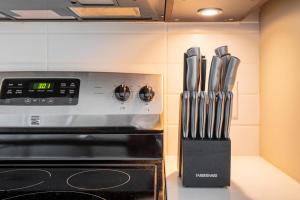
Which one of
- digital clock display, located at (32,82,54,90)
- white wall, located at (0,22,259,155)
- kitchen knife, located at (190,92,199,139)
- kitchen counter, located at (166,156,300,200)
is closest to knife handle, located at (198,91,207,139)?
kitchen knife, located at (190,92,199,139)

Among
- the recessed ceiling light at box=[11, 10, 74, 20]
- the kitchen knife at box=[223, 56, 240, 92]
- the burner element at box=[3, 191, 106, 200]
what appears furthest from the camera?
the recessed ceiling light at box=[11, 10, 74, 20]

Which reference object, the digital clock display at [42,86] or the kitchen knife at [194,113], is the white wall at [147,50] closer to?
the digital clock display at [42,86]

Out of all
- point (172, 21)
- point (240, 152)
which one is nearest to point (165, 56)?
point (172, 21)

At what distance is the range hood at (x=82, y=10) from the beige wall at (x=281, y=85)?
32cm

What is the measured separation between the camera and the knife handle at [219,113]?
78 centimetres

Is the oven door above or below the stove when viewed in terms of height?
below

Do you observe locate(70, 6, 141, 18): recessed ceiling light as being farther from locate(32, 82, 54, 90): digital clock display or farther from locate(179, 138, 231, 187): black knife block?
locate(179, 138, 231, 187): black knife block

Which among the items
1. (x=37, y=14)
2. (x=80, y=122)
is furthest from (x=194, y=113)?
(x=37, y=14)

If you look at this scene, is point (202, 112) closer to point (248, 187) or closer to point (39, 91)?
point (248, 187)

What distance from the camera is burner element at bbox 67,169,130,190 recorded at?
742 mm

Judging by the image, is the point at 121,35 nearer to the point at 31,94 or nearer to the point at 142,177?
the point at 31,94

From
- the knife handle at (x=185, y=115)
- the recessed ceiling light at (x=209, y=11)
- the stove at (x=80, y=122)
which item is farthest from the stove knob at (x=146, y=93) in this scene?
the recessed ceiling light at (x=209, y=11)

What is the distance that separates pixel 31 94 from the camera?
97 cm

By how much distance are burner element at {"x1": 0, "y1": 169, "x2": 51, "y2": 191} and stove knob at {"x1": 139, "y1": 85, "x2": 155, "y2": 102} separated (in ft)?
1.04
